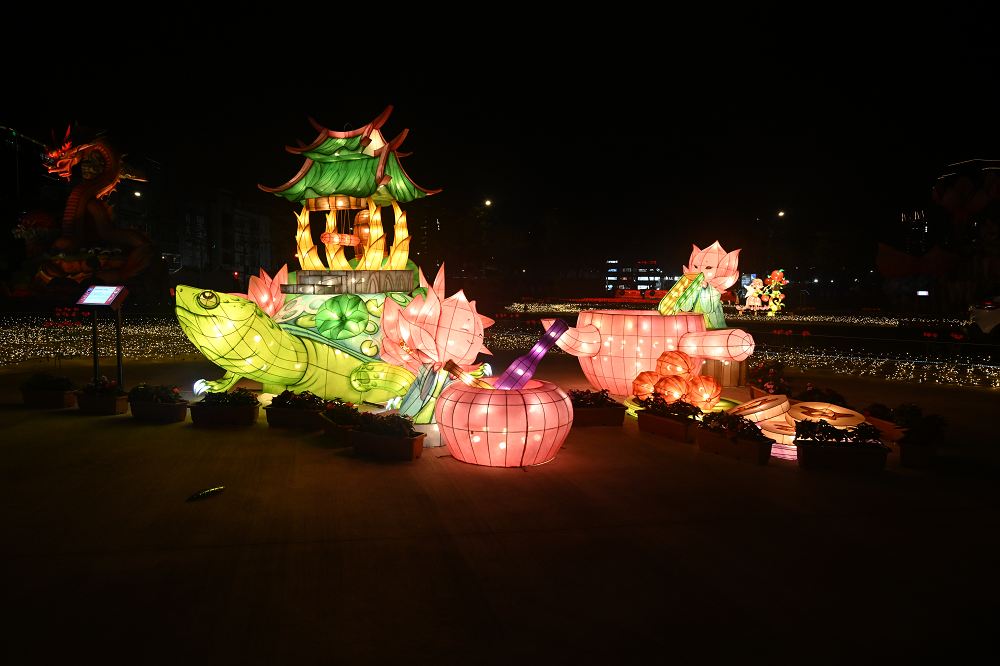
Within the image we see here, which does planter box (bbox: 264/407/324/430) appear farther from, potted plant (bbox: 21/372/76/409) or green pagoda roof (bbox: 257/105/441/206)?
green pagoda roof (bbox: 257/105/441/206)

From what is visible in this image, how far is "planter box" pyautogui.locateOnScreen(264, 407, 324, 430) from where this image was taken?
8.64 meters

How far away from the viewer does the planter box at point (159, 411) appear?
A: 889 centimetres

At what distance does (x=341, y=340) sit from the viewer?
9805mm

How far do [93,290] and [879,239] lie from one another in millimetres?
39317

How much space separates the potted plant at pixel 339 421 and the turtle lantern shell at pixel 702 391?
4.79 meters

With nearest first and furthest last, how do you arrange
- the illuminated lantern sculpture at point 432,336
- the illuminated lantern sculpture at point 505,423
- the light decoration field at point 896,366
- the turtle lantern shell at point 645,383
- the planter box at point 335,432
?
the illuminated lantern sculpture at point 505,423, the illuminated lantern sculpture at point 432,336, the planter box at point 335,432, the turtle lantern shell at point 645,383, the light decoration field at point 896,366

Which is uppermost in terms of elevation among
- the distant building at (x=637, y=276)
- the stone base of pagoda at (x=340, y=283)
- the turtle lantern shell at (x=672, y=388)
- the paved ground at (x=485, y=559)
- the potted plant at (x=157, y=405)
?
the distant building at (x=637, y=276)

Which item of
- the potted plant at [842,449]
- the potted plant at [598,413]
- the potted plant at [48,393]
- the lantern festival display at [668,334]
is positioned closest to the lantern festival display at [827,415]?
the potted plant at [842,449]

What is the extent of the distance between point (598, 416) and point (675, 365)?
1.55 metres

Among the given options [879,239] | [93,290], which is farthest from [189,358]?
[879,239]

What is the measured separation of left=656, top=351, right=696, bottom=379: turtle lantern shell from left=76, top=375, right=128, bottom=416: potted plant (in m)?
8.14

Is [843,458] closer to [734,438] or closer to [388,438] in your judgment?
[734,438]

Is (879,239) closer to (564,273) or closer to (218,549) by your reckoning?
(564,273)

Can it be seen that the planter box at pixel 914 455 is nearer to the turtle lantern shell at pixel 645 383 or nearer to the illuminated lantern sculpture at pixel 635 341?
the illuminated lantern sculpture at pixel 635 341
